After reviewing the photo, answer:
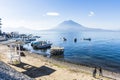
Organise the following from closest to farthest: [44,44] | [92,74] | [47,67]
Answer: [92,74] < [47,67] < [44,44]

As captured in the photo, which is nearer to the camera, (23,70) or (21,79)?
(21,79)

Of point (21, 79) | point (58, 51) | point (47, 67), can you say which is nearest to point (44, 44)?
point (58, 51)

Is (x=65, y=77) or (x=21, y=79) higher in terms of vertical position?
(x=21, y=79)

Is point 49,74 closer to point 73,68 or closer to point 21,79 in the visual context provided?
point 73,68

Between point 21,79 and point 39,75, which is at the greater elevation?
point 21,79

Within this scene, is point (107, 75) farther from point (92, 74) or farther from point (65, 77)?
point (65, 77)

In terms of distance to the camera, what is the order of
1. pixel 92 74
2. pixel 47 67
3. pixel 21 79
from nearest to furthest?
pixel 21 79, pixel 92 74, pixel 47 67

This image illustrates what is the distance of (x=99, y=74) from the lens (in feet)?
94.5

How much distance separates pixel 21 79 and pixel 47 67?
18766 mm

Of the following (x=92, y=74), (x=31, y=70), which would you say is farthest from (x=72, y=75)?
(x=31, y=70)

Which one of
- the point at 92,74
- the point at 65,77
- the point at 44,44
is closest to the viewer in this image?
the point at 65,77

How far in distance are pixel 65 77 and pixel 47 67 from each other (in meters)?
6.27

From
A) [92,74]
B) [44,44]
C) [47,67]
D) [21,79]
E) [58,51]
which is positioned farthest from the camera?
[44,44]

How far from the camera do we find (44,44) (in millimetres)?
85125
